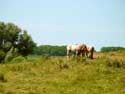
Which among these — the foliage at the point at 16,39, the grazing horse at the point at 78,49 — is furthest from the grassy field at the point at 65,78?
the foliage at the point at 16,39

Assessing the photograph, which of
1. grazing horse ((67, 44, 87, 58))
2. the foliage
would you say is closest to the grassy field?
grazing horse ((67, 44, 87, 58))

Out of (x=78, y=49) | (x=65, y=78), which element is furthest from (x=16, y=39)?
(x=65, y=78)

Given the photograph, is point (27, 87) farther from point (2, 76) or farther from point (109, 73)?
point (109, 73)

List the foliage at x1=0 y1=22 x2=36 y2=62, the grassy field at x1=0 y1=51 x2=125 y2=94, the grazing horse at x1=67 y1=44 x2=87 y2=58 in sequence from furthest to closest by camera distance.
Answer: the foliage at x1=0 y1=22 x2=36 y2=62
the grazing horse at x1=67 y1=44 x2=87 y2=58
the grassy field at x1=0 y1=51 x2=125 y2=94

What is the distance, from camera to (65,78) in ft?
49.7

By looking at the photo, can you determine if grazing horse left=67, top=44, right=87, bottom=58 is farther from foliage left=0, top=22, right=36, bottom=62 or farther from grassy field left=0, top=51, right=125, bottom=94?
foliage left=0, top=22, right=36, bottom=62

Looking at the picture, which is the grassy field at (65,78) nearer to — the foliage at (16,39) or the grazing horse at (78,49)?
the grazing horse at (78,49)

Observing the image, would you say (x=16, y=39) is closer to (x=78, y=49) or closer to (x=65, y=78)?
(x=78, y=49)

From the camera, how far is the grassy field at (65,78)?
13.3 m

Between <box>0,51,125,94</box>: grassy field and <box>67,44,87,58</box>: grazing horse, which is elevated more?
<box>67,44,87,58</box>: grazing horse

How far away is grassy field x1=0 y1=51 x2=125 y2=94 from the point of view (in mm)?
13289

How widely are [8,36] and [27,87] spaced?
45890 millimetres

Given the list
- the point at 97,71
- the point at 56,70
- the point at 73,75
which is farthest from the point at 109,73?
the point at 56,70

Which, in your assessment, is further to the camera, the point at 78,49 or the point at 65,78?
the point at 78,49
